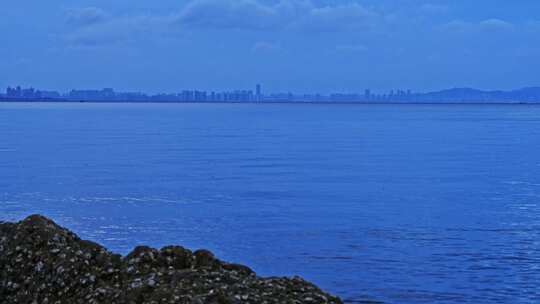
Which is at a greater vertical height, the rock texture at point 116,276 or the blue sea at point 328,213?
the rock texture at point 116,276

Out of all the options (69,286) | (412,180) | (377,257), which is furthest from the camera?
(412,180)

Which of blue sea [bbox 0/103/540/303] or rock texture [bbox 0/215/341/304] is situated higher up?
rock texture [bbox 0/215/341/304]

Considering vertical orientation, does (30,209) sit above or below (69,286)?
below

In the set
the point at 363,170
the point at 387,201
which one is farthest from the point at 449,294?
the point at 363,170

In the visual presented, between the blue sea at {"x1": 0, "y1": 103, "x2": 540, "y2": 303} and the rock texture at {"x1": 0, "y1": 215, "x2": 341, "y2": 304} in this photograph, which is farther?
the blue sea at {"x1": 0, "y1": 103, "x2": 540, "y2": 303}

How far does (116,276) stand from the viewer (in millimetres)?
9633

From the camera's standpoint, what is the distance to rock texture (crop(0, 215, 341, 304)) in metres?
8.26

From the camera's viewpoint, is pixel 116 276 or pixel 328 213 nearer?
pixel 116 276

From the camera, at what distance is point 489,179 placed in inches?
1610

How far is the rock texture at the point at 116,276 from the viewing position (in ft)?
27.1

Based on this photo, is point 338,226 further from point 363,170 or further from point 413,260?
point 363,170

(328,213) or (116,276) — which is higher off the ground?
(116,276)

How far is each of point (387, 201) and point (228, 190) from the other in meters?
7.42

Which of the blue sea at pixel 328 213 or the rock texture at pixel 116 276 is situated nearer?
the rock texture at pixel 116 276
